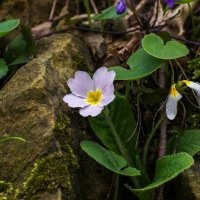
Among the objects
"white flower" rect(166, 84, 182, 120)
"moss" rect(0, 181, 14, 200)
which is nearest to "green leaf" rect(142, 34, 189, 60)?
"white flower" rect(166, 84, 182, 120)

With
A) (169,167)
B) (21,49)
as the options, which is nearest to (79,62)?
(21,49)

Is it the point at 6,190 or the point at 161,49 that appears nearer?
the point at 6,190

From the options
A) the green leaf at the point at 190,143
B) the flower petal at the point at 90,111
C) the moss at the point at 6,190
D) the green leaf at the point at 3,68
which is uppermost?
the green leaf at the point at 3,68

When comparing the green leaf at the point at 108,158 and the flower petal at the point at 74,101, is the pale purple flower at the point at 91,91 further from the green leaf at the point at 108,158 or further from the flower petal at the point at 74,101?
the green leaf at the point at 108,158

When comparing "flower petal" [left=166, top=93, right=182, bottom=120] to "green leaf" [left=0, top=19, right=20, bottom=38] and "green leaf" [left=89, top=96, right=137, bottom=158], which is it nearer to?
"green leaf" [left=89, top=96, right=137, bottom=158]

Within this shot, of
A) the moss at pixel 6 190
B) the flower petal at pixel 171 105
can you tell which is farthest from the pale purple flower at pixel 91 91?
the moss at pixel 6 190

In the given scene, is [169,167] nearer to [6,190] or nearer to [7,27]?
[6,190]

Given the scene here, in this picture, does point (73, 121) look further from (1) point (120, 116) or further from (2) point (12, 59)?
(2) point (12, 59)
